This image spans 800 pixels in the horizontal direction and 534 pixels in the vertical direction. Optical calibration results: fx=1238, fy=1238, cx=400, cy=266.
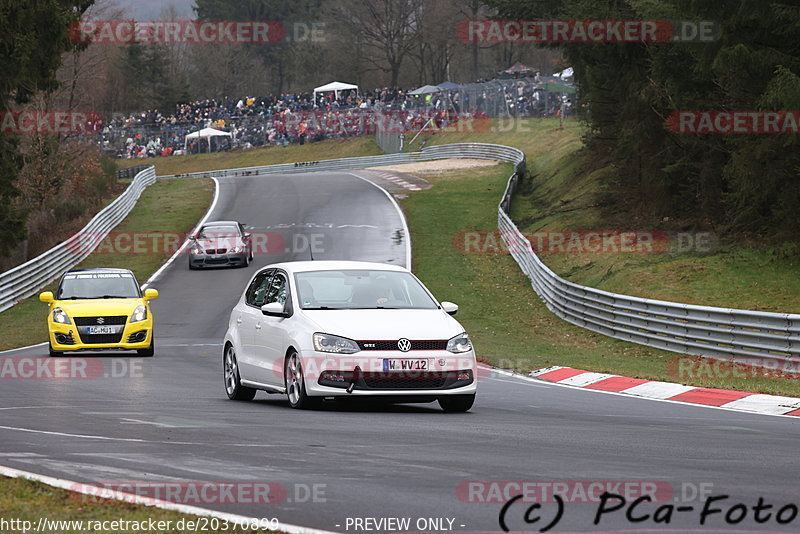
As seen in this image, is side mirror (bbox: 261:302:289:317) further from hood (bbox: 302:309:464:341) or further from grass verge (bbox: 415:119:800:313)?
grass verge (bbox: 415:119:800:313)

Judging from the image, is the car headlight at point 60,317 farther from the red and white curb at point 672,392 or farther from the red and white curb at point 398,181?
the red and white curb at point 398,181

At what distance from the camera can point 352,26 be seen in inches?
4776

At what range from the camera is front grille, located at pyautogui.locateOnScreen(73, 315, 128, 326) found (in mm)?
21562

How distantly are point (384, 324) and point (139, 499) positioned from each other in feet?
18.3

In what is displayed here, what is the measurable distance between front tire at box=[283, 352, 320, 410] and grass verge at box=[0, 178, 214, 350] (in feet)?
42.8

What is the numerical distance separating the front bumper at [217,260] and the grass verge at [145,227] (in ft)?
5.17

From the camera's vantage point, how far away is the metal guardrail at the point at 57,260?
34438 millimetres

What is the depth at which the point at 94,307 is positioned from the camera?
854 inches
